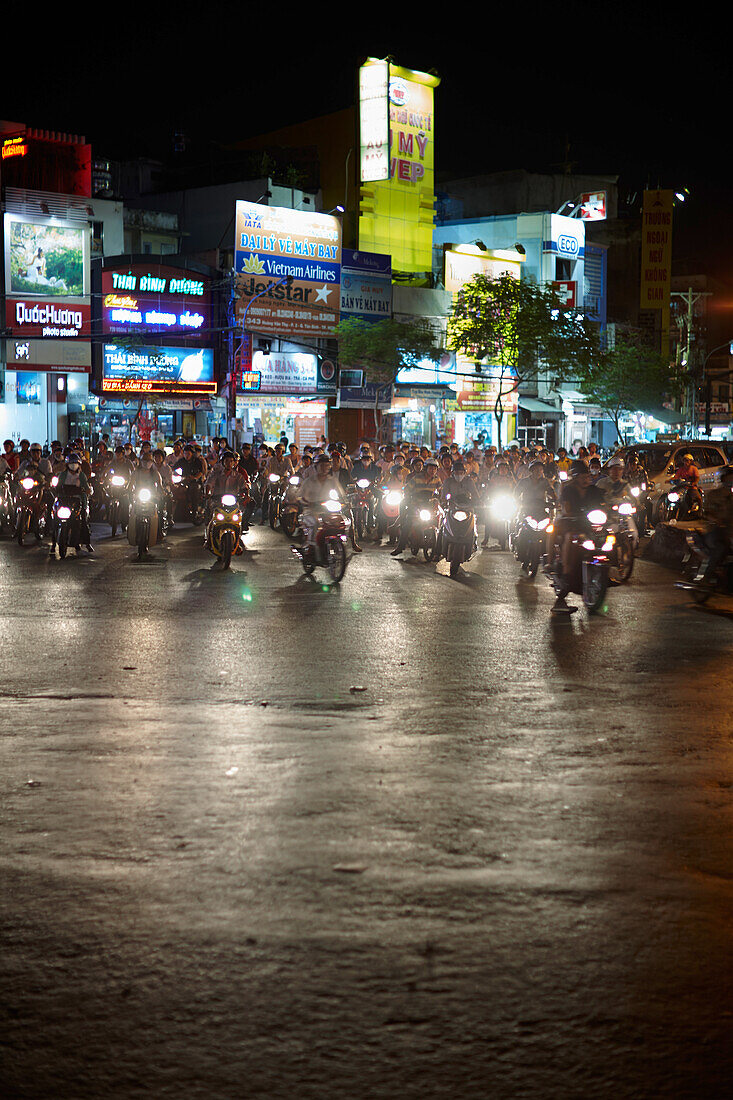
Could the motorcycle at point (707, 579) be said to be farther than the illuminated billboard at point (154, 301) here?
No

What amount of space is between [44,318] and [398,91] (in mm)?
20173

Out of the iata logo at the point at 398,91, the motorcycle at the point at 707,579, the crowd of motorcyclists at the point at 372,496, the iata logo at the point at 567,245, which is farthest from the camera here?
the iata logo at the point at 567,245

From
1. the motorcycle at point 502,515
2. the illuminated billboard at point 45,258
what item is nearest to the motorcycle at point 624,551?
the motorcycle at point 502,515

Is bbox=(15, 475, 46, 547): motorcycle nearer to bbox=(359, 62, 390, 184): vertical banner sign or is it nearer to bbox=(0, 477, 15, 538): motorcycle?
bbox=(0, 477, 15, 538): motorcycle

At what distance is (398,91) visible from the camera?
54281 millimetres

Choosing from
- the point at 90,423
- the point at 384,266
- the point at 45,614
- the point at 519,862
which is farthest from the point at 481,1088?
the point at 384,266

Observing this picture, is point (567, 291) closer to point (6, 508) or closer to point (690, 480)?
point (690, 480)

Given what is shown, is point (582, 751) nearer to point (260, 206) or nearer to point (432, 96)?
point (260, 206)

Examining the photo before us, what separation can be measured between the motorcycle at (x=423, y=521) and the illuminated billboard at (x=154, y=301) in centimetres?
2671

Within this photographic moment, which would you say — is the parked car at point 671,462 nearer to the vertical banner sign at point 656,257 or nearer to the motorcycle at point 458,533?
the motorcycle at point 458,533

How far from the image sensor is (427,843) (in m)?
5.72

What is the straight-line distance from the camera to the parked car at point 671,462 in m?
27.9

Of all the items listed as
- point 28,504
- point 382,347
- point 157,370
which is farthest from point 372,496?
point 382,347

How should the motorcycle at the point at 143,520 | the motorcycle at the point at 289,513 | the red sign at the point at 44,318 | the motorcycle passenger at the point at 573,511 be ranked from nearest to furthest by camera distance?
the motorcycle passenger at the point at 573,511 < the motorcycle at the point at 143,520 < the motorcycle at the point at 289,513 < the red sign at the point at 44,318
